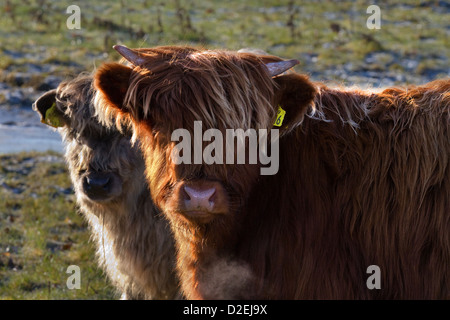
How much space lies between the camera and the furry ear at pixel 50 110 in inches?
231

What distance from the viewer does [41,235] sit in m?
7.52

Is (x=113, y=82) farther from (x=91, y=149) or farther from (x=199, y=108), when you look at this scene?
(x=91, y=149)

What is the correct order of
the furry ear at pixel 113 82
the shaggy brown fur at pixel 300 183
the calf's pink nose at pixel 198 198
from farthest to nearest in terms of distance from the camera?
the furry ear at pixel 113 82 → the shaggy brown fur at pixel 300 183 → the calf's pink nose at pixel 198 198

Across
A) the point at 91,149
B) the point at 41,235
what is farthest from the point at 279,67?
the point at 41,235

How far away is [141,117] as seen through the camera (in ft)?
12.1

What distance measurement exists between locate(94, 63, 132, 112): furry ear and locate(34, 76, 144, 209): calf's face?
173 cm

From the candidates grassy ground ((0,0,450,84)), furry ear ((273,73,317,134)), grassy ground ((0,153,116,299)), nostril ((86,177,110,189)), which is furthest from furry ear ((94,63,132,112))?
grassy ground ((0,0,450,84))

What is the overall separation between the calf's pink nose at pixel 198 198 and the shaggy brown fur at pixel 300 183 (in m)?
0.09

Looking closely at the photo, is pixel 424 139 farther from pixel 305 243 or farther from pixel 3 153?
pixel 3 153

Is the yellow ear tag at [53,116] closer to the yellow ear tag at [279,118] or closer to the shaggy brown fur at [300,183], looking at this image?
the shaggy brown fur at [300,183]

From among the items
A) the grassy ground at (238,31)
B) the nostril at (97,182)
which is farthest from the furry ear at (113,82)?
the grassy ground at (238,31)

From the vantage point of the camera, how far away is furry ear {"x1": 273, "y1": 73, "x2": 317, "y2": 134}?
3652mm

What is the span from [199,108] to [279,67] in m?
0.57

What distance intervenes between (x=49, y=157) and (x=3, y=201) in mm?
1578
